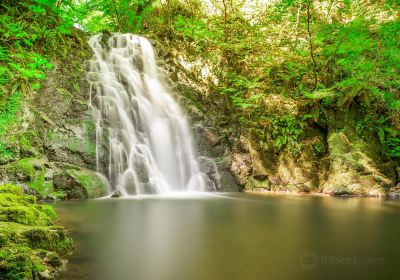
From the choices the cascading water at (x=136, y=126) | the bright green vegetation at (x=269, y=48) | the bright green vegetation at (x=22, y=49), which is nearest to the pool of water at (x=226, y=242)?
the cascading water at (x=136, y=126)

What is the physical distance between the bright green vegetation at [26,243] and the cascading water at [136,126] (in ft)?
13.6

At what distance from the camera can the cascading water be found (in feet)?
28.7

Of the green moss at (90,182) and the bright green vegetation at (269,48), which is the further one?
the bright green vegetation at (269,48)

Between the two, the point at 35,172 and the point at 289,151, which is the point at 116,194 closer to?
the point at 35,172

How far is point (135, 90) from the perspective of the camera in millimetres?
10867

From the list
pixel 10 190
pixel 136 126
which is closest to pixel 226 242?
pixel 10 190

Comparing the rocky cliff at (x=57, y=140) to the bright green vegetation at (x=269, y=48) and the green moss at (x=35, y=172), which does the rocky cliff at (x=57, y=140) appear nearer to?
the green moss at (x=35, y=172)

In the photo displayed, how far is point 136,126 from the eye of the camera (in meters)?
9.93

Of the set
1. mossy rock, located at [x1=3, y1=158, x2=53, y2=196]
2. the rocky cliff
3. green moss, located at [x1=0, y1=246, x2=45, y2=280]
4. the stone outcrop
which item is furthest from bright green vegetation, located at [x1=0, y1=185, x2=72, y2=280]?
the stone outcrop

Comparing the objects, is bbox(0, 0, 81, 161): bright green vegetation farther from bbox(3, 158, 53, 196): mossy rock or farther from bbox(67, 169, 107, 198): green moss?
bbox(67, 169, 107, 198): green moss

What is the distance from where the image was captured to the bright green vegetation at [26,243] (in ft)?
8.39

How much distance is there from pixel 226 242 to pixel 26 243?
2.14m

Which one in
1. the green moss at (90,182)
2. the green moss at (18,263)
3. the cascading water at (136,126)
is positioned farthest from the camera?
the cascading water at (136,126)

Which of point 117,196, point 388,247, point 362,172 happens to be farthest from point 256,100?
point 388,247
